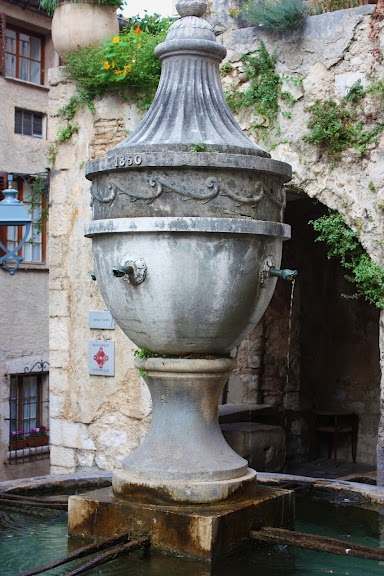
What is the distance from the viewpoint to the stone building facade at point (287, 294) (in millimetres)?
6098

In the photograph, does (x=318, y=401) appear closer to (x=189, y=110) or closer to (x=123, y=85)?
(x=123, y=85)

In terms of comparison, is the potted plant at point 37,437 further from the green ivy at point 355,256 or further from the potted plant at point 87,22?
the green ivy at point 355,256

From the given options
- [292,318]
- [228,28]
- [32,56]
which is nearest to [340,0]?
[228,28]

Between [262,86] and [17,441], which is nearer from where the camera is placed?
[262,86]

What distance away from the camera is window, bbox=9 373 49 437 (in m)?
13.4

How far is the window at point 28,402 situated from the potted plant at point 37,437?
79 millimetres

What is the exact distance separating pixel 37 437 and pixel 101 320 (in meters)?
6.77

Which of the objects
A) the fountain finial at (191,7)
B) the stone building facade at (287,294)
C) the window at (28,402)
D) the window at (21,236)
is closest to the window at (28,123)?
the window at (21,236)

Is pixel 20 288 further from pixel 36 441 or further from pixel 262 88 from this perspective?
pixel 262 88

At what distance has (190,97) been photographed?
3.94 metres

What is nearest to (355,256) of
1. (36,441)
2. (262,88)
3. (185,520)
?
(262,88)

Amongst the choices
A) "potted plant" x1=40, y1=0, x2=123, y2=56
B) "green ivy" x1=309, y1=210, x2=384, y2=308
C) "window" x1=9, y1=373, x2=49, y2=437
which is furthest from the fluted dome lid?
"window" x1=9, y1=373, x2=49, y2=437

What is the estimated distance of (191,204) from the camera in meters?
3.60

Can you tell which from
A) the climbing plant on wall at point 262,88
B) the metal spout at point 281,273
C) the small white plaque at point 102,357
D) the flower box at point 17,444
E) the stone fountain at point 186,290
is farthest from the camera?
the flower box at point 17,444
